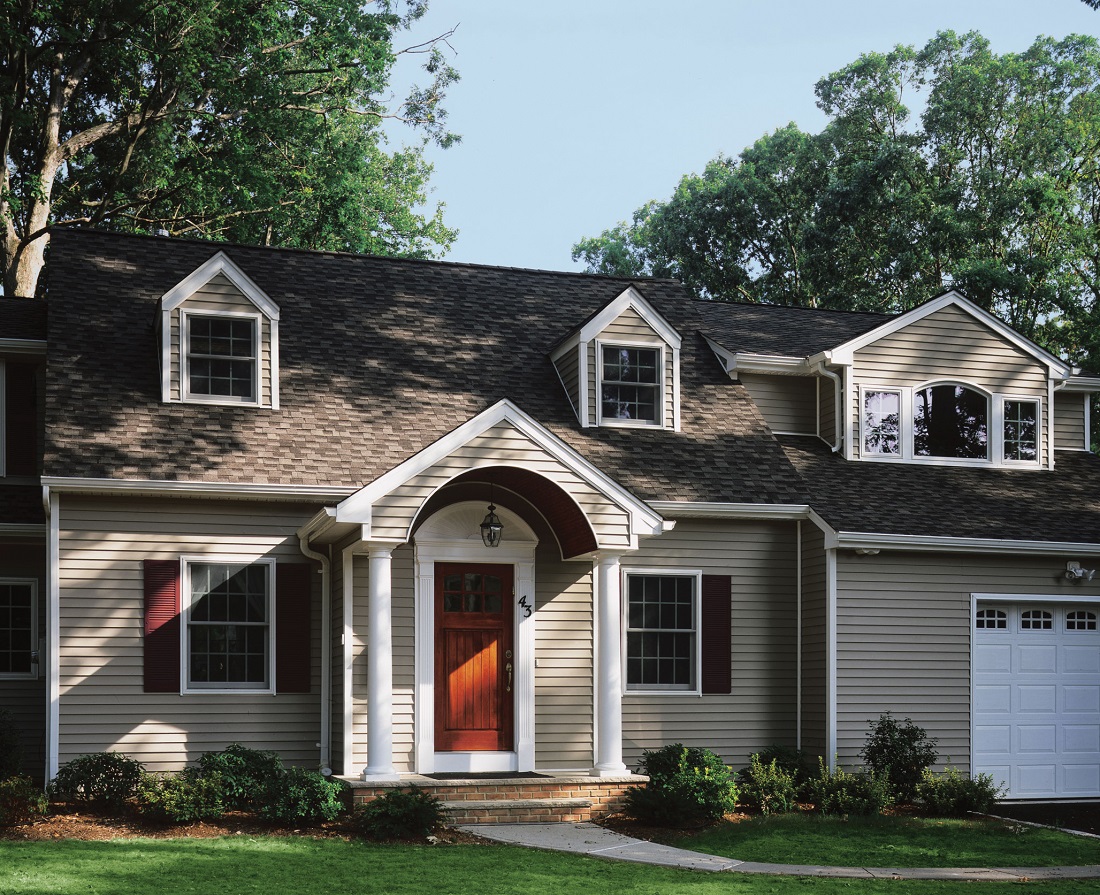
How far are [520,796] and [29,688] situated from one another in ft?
21.1

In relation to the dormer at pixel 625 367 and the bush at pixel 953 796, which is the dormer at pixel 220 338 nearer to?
the dormer at pixel 625 367

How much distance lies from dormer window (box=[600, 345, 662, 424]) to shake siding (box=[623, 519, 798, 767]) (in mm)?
1957

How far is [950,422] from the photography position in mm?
18469

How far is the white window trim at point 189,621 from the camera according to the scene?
1444 centimetres

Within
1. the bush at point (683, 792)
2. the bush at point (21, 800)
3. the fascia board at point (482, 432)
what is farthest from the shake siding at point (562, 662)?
the bush at point (21, 800)

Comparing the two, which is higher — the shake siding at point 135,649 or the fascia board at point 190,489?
the fascia board at point 190,489

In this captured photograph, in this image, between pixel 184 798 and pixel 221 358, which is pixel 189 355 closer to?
pixel 221 358

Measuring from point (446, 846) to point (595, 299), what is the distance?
31.9 ft

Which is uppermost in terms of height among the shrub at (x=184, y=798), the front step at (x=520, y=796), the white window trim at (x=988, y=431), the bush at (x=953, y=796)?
the white window trim at (x=988, y=431)

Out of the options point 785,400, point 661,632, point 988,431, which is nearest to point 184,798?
point 661,632

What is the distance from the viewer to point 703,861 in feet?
37.3

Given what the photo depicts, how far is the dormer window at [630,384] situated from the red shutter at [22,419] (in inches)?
292

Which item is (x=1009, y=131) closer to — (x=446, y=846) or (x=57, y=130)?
(x=57, y=130)

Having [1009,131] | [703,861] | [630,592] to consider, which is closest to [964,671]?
[630,592]
